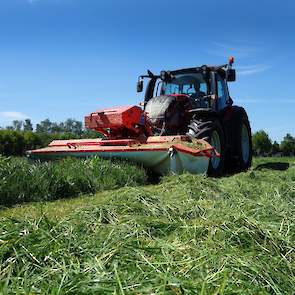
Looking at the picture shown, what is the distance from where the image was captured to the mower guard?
7672 millimetres

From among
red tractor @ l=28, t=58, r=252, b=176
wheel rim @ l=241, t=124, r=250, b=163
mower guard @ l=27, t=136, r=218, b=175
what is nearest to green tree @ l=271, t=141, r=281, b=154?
wheel rim @ l=241, t=124, r=250, b=163

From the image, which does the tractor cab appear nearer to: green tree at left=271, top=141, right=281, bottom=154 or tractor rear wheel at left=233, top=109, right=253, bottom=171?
tractor rear wheel at left=233, top=109, right=253, bottom=171

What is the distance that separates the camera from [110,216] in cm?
367

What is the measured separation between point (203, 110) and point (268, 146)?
33572 millimetres

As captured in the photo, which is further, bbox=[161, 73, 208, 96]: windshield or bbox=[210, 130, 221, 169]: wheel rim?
bbox=[161, 73, 208, 96]: windshield

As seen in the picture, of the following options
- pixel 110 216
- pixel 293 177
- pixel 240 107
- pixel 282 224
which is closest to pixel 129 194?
pixel 110 216

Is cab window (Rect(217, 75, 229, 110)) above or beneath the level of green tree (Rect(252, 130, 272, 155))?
above

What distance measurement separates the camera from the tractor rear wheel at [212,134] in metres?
8.99

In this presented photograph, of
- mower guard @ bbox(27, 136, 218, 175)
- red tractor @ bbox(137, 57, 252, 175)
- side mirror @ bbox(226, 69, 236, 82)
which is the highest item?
side mirror @ bbox(226, 69, 236, 82)

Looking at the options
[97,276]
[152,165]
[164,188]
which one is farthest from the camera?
[152,165]

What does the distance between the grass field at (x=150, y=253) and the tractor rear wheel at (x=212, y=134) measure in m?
5.05

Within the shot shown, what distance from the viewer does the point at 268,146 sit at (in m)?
41.5

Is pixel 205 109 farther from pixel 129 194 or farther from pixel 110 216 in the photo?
pixel 110 216

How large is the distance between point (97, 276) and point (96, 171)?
507cm
